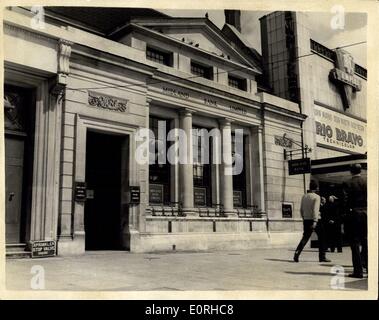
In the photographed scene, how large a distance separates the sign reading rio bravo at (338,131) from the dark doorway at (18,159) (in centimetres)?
1770

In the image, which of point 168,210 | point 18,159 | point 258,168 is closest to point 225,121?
point 258,168

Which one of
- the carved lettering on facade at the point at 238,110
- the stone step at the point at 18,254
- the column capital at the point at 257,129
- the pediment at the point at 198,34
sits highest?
the pediment at the point at 198,34

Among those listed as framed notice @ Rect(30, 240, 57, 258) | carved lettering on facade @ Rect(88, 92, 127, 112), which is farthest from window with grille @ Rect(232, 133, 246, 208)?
framed notice @ Rect(30, 240, 57, 258)

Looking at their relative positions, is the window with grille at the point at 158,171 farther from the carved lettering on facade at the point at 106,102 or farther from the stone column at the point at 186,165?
the carved lettering on facade at the point at 106,102

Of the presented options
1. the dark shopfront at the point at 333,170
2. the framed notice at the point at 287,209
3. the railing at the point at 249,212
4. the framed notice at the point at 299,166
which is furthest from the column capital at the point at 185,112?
the dark shopfront at the point at 333,170

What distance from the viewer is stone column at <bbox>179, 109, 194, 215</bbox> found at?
18.1 m

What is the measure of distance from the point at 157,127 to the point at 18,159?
6518 millimetres

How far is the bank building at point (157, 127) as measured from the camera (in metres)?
13.3

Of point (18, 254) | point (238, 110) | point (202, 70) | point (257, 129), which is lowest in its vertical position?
point (18, 254)

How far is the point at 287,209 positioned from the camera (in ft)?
73.0

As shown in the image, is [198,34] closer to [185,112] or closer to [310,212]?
[185,112]

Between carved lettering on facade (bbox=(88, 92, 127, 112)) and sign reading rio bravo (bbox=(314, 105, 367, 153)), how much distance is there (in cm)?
1436

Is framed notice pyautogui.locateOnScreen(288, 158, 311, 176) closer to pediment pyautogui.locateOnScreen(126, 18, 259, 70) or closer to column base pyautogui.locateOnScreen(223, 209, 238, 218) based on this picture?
column base pyautogui.locateOnScreen(223, 209, 238, 218)
